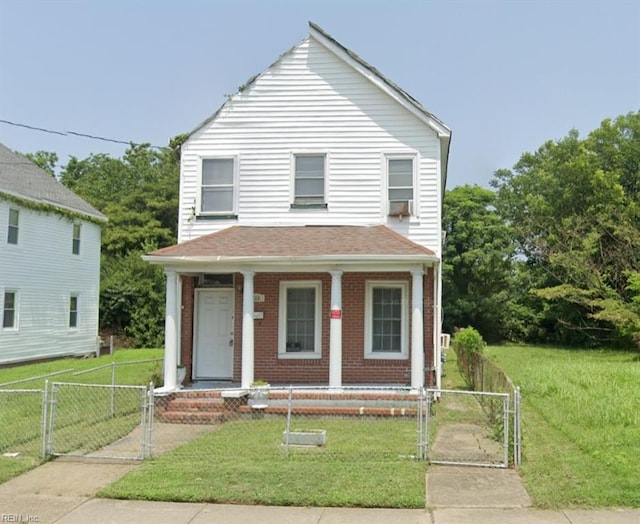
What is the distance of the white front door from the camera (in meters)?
14.9

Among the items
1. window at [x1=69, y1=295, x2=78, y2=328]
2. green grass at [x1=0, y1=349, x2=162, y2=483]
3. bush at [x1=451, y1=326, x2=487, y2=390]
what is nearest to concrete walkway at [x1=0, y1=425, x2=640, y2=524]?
green grass at [x1=0, y1=349, x2=162, y2=483]

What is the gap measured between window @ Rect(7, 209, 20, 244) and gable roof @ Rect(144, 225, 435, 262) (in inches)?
483

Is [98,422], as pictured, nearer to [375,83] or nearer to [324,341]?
[324,341]

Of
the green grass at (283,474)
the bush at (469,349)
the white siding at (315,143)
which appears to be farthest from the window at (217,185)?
the bush at (469,349)

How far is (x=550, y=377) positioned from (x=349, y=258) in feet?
24.3

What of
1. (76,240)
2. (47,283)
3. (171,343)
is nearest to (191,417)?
(171,343)

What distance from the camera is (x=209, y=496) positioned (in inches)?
281

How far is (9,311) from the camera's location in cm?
2380

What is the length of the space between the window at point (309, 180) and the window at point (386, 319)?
96.4 inches

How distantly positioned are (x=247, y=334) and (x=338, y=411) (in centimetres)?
248

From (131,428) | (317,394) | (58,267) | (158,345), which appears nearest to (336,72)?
(317,394)

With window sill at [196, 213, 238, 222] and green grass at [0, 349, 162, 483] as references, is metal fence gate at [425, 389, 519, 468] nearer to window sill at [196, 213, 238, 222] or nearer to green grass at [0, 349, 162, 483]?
green grass at [0, 349, 162, 483]

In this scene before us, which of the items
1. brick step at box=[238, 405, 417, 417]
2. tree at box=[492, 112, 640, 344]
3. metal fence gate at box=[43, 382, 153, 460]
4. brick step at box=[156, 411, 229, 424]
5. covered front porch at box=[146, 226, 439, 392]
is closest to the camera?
metal fence gate at box=[43, 382, 153, 460]

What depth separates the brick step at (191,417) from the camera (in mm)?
12062
